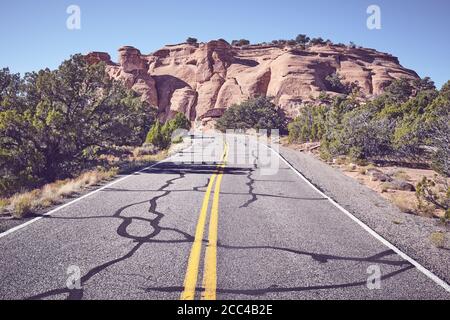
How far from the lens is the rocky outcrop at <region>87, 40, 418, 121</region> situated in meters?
66.6

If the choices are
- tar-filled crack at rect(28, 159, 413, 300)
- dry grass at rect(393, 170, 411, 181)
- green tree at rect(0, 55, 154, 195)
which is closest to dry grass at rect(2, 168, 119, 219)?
tar-filled crack at rect(28, 159, 413, 300)

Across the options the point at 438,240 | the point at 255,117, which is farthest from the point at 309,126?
the point at 438,240

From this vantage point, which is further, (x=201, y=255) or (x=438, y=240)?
(x=438, y=240)

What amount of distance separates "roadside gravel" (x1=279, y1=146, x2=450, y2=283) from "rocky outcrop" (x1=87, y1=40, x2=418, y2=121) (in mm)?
52250

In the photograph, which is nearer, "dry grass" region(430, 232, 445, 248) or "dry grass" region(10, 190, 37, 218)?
"dry grass" region(430, 232, 445, 248)

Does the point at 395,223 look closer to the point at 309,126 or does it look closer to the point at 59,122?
the point at 59,122

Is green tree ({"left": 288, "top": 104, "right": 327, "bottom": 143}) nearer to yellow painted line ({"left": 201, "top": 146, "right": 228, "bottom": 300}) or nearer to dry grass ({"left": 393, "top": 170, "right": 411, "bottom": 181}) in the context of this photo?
dry grass ({"left": 393, "top": 170, "right": 411, "bottom": 181})

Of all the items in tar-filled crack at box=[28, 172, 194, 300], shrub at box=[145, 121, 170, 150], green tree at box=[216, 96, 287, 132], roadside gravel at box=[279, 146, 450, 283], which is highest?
green tree at box=[216, 96, 287, 132]

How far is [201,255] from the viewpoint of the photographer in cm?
465

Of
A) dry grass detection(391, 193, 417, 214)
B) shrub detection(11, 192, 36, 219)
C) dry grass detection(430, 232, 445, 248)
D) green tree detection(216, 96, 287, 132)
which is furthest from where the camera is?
green tree detection(216, 96, 287, 132)

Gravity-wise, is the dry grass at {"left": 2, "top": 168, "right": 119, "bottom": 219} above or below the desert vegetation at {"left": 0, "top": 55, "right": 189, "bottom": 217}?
below

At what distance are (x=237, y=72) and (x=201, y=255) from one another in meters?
77.7

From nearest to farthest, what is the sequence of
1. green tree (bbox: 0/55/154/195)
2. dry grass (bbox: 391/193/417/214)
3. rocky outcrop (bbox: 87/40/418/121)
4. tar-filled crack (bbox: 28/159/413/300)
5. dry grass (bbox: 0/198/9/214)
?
tar-filled crack (bbox: 28/159/413/300), dry grass (bbox: 0/198/9/214), dry grass (bbox: 391/193/417/214), green tree (bbox: 0/55/154/195), rocky outcrop (bbox: 87/40/418/121)
